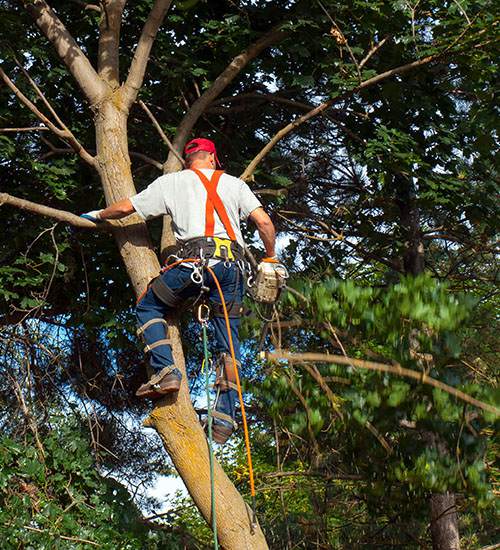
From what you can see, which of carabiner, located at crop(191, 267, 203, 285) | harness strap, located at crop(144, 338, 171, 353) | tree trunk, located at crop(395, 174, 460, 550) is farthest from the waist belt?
tree trunk, located at crop(395, 174, 460, 550)

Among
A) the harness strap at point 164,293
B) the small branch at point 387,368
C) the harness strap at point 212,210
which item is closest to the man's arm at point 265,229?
the harness strap at point 212,210

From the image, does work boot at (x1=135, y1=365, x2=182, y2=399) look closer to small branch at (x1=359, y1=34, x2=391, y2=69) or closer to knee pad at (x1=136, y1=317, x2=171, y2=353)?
knee pad at (x1=136, y1=317, x2=171, y2=353)

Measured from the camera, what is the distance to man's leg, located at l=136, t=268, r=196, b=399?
5246 mm

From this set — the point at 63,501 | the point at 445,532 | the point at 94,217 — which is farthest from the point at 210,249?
the point at 445,532

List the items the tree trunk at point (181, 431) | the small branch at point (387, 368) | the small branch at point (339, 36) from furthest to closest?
the small branch at point (339, 36) → the tree trunk at point (181, 431) → the small branch at point (387, 368)

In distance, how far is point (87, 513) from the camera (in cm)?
680

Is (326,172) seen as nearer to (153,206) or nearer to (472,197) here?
(472,197)

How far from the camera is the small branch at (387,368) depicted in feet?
12.6

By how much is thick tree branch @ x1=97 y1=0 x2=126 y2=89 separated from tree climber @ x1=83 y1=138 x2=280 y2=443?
128 cm

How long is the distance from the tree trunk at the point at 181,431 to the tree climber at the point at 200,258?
0.42 feet

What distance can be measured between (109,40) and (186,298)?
2224 millimetres

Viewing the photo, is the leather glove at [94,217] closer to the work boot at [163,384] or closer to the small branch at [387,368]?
the work boot at [163,384]

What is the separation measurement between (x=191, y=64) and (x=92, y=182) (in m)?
1.31

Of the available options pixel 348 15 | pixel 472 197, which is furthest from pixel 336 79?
pixel 472 197
